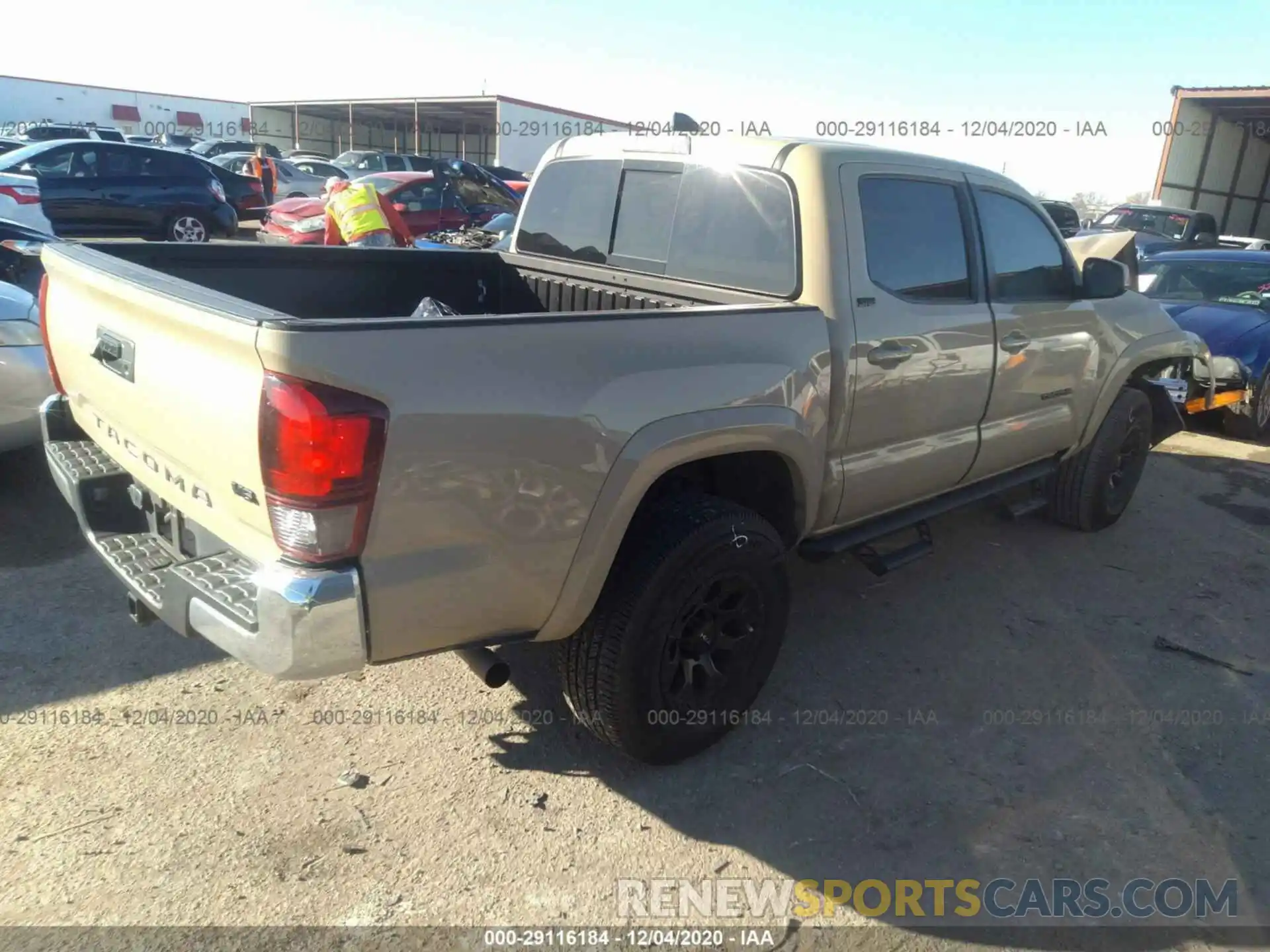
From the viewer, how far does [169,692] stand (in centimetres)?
320

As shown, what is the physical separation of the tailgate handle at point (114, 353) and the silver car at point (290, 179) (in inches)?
820

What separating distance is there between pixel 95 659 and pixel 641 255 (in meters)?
2.60

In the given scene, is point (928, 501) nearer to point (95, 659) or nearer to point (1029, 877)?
point (1029, 877)

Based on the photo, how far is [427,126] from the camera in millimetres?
50000

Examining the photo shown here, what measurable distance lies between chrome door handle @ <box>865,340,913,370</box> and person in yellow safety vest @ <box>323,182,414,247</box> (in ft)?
14.5

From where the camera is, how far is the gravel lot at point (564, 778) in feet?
8.07

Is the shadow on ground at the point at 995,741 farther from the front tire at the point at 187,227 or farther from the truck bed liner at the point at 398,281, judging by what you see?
the front tire at the point at 187,227

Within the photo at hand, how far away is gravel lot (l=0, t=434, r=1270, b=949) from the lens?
2.46 metres

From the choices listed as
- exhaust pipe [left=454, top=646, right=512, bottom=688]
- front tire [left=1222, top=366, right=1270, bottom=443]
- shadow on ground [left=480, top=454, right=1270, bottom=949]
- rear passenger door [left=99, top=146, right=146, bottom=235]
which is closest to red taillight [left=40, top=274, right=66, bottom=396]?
exhaust pipe [left=454, top=646, right=512, bottom=688]

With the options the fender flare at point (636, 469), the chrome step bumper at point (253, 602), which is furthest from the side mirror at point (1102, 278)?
the chrome step bumper at point (253, 602)

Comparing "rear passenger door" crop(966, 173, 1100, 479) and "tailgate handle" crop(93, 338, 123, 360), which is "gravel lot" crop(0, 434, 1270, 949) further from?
"tailgate handle" crop(93, 338, 123, 360)

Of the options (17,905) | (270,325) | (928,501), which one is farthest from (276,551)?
(928,501)

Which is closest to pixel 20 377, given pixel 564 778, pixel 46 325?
pixel 46 325

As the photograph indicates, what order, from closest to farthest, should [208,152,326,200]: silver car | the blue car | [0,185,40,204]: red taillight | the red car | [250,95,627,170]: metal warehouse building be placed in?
1. the blue car
2. [0,185,40,204]: red taillight
3. the red car
4. [208,152,326,200]: silver car
5. [250,95,627,170]: metal warehouse building
